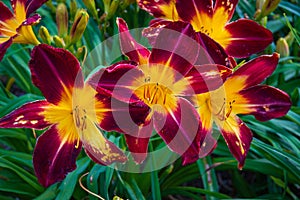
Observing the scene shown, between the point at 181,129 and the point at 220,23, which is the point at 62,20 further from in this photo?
the point at 181,129

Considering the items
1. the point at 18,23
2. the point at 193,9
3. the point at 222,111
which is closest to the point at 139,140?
the point at 222,111

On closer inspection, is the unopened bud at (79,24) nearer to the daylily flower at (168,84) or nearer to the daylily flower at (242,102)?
the daylily flower at (168,84)

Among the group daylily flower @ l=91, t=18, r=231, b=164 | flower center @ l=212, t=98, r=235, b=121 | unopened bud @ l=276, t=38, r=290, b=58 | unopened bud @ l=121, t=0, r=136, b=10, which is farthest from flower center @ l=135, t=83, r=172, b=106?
unopened bud @ l=276, t=38, r=290, b=58

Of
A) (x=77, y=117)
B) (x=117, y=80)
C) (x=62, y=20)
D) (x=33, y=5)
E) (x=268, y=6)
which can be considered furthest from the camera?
(x=268, y=6)

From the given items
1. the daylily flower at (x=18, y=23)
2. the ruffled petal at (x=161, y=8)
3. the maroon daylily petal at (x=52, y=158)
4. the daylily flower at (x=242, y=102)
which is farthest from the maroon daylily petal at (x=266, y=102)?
the daylily flower at (x=18, y=23)

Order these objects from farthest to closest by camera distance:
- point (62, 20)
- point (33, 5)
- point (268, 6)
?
point (268, 6) < point (62, 20) < point (33, 5)

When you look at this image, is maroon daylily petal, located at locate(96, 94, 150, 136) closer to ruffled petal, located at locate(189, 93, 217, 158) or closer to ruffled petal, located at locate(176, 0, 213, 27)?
ruffled petal, located at locate(189, 93, 217, 158)

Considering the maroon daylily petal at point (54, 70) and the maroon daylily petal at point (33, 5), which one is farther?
the maroon daylily petal at point (33, 5)
